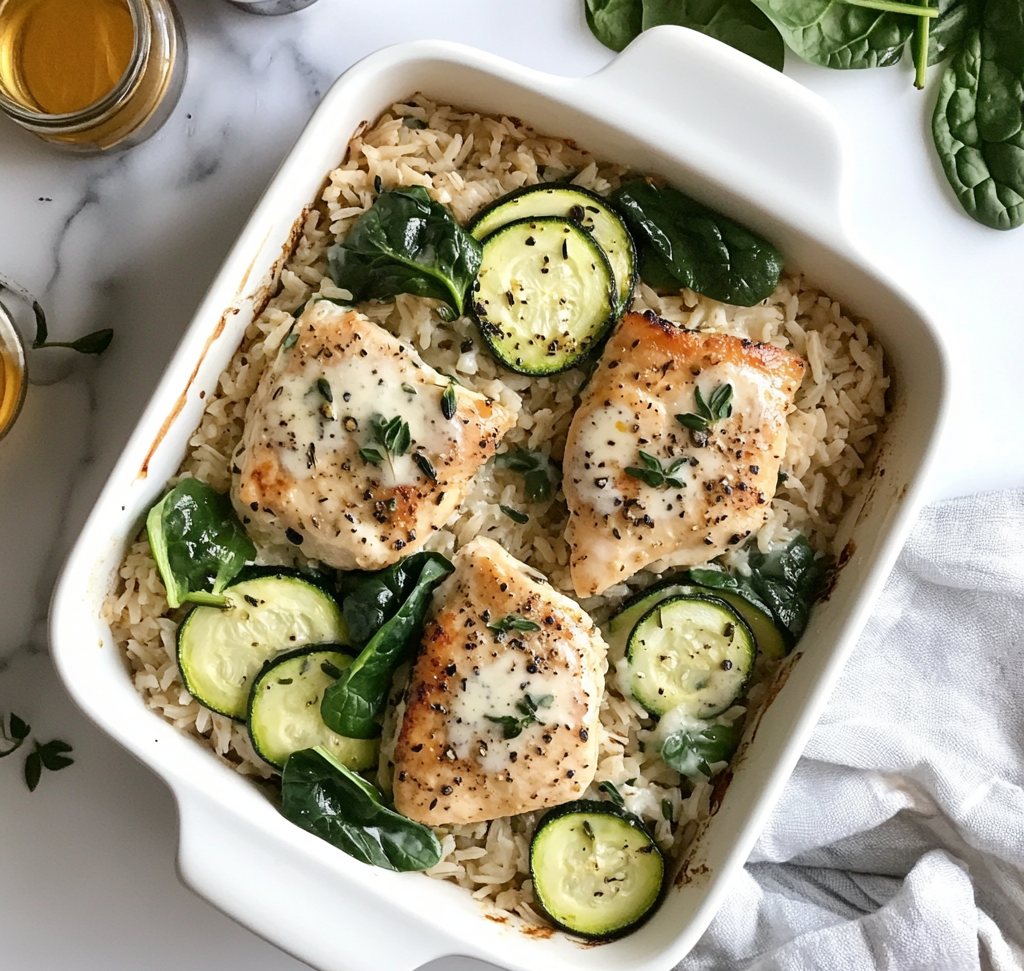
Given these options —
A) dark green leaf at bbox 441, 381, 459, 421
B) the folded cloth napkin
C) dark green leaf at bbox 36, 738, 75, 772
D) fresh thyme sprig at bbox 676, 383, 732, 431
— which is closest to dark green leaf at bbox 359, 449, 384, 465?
dark green leaf at bbox 441, 381, 459, 421

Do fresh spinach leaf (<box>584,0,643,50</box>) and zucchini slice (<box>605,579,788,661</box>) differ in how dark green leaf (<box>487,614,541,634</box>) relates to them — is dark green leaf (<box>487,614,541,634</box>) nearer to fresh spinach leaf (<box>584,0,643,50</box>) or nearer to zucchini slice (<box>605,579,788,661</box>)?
zucchini slice (<box>605,579,788,661</box>)

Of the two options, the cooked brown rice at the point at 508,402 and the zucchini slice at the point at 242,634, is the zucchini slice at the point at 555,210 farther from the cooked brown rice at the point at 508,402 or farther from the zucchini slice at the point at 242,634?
the zucchini slice at the point at 242,634

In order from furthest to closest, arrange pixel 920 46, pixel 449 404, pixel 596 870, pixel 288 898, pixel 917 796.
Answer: pixel 917 796 → pixel 920 46 → pixel 596 870 → pixel 449 404 → pixel 288 898

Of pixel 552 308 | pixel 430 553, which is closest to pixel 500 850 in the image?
pixel 430 553

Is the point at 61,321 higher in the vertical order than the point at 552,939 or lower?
higher

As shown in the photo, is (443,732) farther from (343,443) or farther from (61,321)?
(61,321)

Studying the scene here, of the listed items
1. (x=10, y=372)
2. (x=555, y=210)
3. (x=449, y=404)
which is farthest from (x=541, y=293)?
(x=10, y=372)

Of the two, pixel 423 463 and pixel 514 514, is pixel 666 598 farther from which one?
pixel 423 463

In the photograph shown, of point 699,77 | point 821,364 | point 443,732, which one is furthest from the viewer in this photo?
point 821,364
